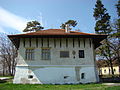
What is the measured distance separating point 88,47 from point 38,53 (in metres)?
6.89

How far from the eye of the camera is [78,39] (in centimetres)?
1888

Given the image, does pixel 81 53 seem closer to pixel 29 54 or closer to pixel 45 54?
pixel 45 54

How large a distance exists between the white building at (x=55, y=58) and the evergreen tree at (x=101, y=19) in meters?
13.5

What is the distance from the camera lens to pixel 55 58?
58.8 ft

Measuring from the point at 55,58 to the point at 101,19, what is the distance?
19.5 meters

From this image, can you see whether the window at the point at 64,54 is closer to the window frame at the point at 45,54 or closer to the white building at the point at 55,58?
the white building at the point at 55,58

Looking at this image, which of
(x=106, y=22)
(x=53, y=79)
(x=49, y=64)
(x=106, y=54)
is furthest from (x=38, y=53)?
(x=106, y=22)

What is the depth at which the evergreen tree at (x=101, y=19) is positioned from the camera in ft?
103

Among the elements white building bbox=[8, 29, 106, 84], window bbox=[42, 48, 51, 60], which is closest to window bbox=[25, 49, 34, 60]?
white building bbox=[8, 29, 106, 84]

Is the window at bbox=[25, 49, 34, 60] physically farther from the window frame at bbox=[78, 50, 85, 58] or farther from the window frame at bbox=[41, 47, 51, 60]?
the window frame at bbox=[78, 50, 85, 58]

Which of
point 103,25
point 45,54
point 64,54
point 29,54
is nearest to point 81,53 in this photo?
point 64,54

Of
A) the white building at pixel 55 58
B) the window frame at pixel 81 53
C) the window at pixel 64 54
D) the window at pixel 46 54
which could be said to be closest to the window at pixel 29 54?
the white building at pixel 55 58

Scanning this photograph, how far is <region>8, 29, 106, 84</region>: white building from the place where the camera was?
677 inches

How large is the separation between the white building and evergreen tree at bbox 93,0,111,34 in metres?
13.5
